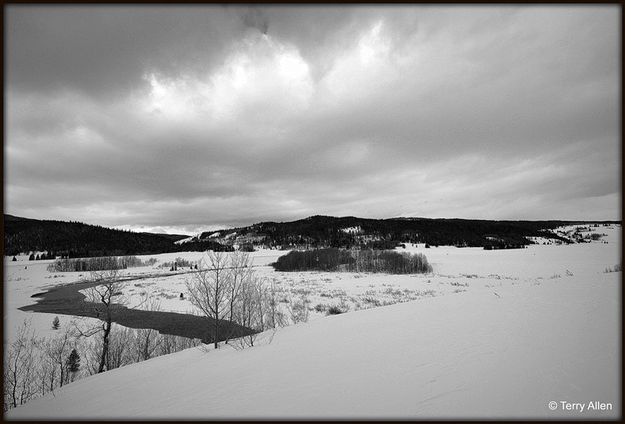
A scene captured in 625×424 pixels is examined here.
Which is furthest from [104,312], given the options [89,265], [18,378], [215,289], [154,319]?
[89,265]

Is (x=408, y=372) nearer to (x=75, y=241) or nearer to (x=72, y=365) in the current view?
(x=72, y=365)

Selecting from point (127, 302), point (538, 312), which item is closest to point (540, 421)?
point (538, 312)

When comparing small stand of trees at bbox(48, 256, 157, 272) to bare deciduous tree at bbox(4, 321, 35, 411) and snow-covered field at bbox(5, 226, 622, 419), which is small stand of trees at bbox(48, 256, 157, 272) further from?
snow-covered field at bbox(5, 226, 622, 419)

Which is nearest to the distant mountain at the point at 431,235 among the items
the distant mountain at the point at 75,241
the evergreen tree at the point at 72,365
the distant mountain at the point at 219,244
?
the distant mountain at the point at 219,244

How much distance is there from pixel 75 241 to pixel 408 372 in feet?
640

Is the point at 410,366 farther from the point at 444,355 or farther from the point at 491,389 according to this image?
the point at 491,389

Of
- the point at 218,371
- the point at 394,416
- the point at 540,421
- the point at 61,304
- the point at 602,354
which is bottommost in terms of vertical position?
the point at 61,304

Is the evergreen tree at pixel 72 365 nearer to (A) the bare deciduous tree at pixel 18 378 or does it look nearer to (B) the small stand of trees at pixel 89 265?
(A) the bare deciduous tree at pixel 18 378

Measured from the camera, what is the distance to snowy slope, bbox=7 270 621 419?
3674 millimetres

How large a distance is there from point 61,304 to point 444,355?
1754 inches

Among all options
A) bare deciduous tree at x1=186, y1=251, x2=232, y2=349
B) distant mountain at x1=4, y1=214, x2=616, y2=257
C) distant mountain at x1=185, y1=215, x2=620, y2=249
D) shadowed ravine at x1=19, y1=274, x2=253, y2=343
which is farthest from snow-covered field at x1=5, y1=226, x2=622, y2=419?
distant mountain at x1=185, y1=215, x2=620, y2=249

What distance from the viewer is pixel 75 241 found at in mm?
143875

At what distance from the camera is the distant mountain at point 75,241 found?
433 feet

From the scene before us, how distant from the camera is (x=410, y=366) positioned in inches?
195
